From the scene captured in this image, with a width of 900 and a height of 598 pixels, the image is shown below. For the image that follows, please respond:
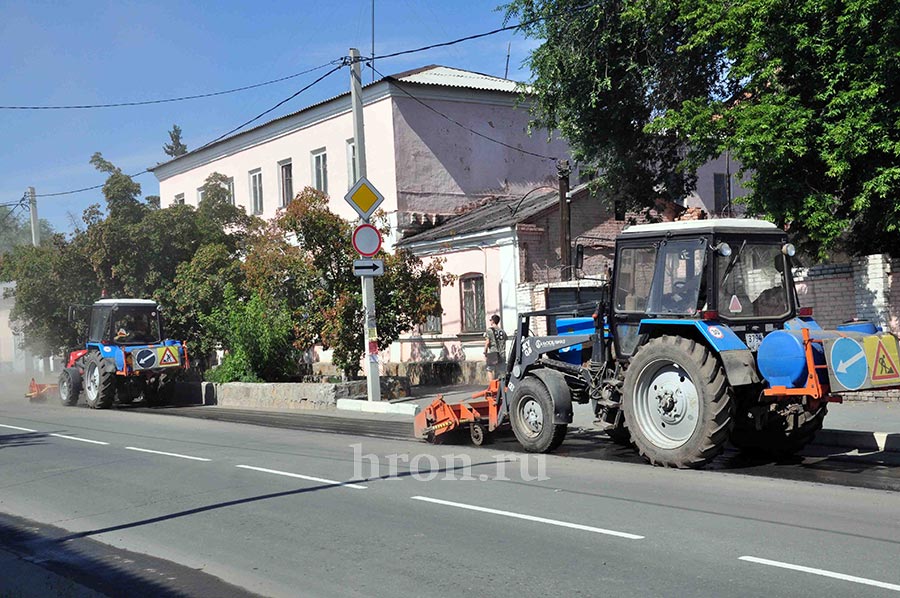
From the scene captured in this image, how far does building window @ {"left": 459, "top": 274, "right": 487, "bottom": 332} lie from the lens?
25.2 m

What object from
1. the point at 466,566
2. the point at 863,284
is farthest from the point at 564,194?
the point at 466,566

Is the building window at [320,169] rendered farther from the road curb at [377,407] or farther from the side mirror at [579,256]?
the side mirror at [579,256]

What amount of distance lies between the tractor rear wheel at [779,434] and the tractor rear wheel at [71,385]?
1809cm

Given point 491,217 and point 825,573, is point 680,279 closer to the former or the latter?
point 825,573

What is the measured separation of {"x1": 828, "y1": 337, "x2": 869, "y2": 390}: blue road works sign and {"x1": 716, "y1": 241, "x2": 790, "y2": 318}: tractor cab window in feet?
4.22

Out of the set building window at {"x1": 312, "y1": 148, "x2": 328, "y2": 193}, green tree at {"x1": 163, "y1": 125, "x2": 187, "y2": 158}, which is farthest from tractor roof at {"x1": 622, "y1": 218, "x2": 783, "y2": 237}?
green tree at {"x1": 163, "y1": 125, "x2": 187, "y2": 158}

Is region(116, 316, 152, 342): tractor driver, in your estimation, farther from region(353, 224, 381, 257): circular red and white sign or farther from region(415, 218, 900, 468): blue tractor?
region(415, 218, 900, 468): blue tractor

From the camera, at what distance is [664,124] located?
15789 mm

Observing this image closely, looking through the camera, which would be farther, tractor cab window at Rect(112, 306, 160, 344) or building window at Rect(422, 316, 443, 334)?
building window at Rect(422, 316, 443, 334)

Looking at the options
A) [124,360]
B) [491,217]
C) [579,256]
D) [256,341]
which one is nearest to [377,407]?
[256,341]

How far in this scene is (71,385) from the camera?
942 inches

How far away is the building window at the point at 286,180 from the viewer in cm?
3250

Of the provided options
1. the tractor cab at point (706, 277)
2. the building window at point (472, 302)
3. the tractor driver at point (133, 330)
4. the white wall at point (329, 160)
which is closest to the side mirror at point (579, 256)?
the tractor cab at point (706, 277)

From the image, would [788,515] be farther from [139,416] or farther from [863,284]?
[139,416]
